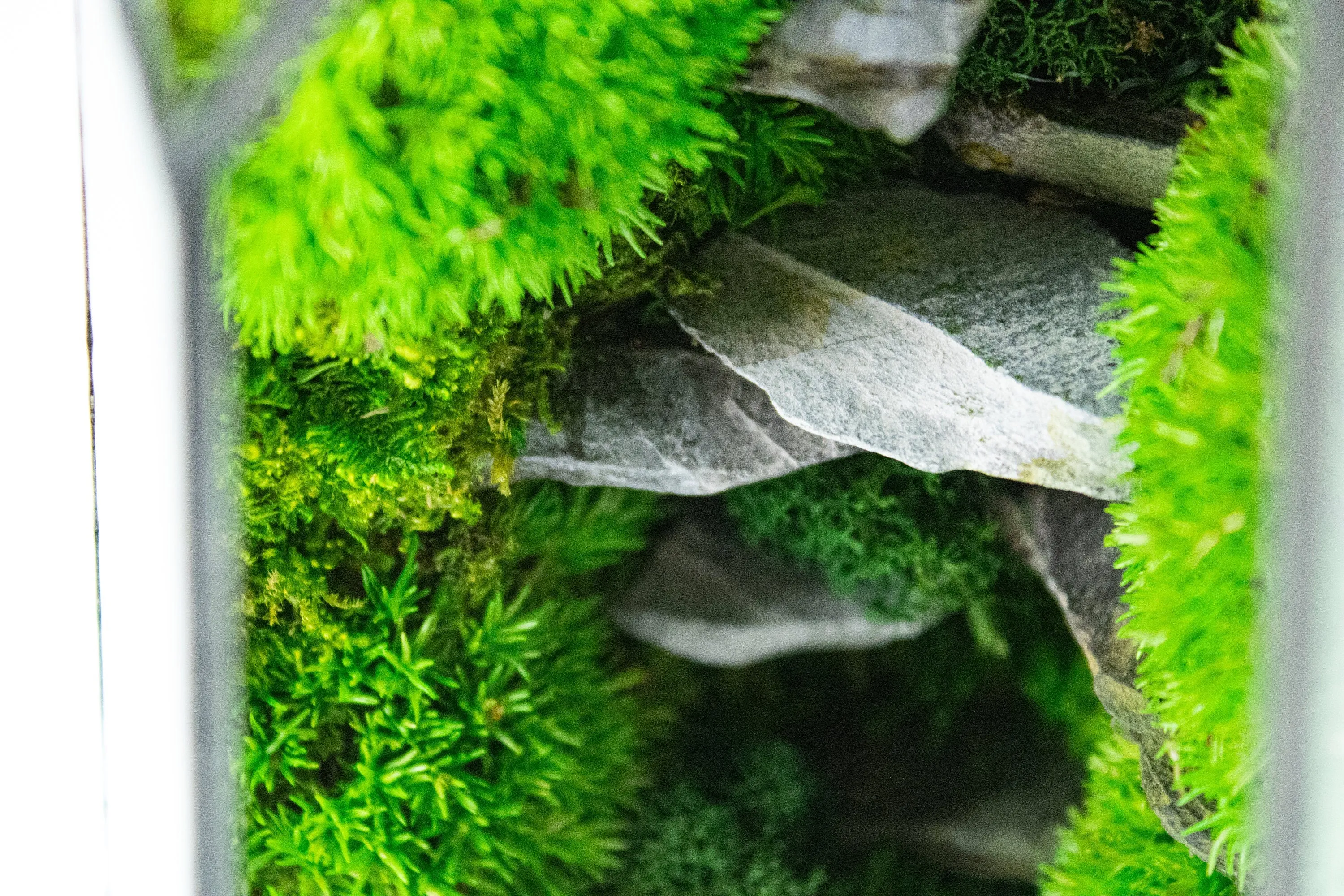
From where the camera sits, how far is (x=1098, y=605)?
3.50ft

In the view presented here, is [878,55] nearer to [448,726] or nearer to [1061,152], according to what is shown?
[1061,152]

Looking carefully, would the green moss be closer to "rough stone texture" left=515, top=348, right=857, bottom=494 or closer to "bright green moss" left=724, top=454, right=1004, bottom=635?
"rough stone texture" left=515, top=348, right=857, bottom=494

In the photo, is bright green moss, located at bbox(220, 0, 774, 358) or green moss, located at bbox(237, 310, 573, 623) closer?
bright green moss, located at bbox(220, 0, 774, 358)

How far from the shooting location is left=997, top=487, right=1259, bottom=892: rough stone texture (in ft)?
3.02

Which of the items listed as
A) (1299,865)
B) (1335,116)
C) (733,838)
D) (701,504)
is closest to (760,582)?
(701,504)

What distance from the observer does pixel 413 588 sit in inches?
40.6

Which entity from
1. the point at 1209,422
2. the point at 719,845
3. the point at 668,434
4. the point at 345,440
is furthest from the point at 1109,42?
the point at 719,845

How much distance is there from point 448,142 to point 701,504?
2.89ft

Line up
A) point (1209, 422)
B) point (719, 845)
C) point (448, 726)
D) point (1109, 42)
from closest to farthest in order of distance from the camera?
1. point (1209, 422)
2. point (1109, 42)
3. point (448, 726)
4. point (719, 845)

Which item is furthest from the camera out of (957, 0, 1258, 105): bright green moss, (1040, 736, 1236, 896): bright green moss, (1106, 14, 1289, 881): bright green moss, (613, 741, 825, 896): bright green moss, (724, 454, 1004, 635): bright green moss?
(613, 741, 825, 896): bright green moss

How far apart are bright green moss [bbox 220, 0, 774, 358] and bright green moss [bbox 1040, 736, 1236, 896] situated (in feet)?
2.96

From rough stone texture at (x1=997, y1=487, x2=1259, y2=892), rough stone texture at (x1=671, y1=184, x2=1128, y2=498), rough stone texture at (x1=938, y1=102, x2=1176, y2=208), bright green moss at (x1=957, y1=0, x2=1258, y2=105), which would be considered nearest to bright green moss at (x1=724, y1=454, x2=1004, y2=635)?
rough stone texture at (x1=997, y1=487, x2=1259, y2=892)

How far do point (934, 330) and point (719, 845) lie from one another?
92 centimetres

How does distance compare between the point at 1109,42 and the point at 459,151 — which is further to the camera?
the point at 1109,42
